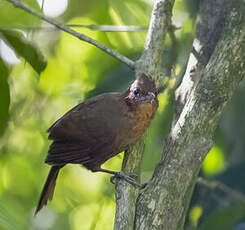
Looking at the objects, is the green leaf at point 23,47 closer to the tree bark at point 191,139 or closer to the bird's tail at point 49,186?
the tree bark at point 191,139

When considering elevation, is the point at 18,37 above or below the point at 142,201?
above

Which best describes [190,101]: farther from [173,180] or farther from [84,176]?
[84,176]

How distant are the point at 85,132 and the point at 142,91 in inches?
14.6

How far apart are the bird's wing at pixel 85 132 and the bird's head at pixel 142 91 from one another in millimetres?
88

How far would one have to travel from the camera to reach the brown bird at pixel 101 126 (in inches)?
85.4

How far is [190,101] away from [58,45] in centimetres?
170

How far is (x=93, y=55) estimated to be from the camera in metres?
2.73

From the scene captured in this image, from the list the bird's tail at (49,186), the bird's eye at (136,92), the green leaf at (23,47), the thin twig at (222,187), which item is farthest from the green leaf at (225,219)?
the green leaf at (23,47)

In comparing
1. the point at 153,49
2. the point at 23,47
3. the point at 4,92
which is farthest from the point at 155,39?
the point at 4,92

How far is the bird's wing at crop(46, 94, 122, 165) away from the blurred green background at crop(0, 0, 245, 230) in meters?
0.27

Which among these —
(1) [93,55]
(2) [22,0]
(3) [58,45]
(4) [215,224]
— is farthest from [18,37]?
(3) [58,45]

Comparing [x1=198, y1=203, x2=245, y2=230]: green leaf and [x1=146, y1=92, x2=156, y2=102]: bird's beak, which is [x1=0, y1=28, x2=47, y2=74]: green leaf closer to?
[x1=146, y1=92, x2=156, y2=102]: bird's beak

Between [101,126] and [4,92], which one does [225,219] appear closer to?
[101,126]

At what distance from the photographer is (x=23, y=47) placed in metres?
1.75
